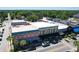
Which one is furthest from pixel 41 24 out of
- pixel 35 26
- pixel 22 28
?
pixel 22 28

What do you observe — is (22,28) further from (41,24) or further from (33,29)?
(41,24)

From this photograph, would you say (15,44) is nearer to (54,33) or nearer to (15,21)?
(15,21)

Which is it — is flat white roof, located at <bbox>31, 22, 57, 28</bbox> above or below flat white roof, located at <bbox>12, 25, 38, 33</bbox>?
above

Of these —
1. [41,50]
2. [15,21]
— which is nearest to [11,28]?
[15,21]

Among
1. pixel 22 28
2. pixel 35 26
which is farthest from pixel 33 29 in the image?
pixel 22 28

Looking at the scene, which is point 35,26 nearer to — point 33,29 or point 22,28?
→ point 33,29

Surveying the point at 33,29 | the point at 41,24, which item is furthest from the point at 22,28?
the point at 41,24

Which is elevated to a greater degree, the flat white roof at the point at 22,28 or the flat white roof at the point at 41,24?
the flat white roof at the point at 41,24
